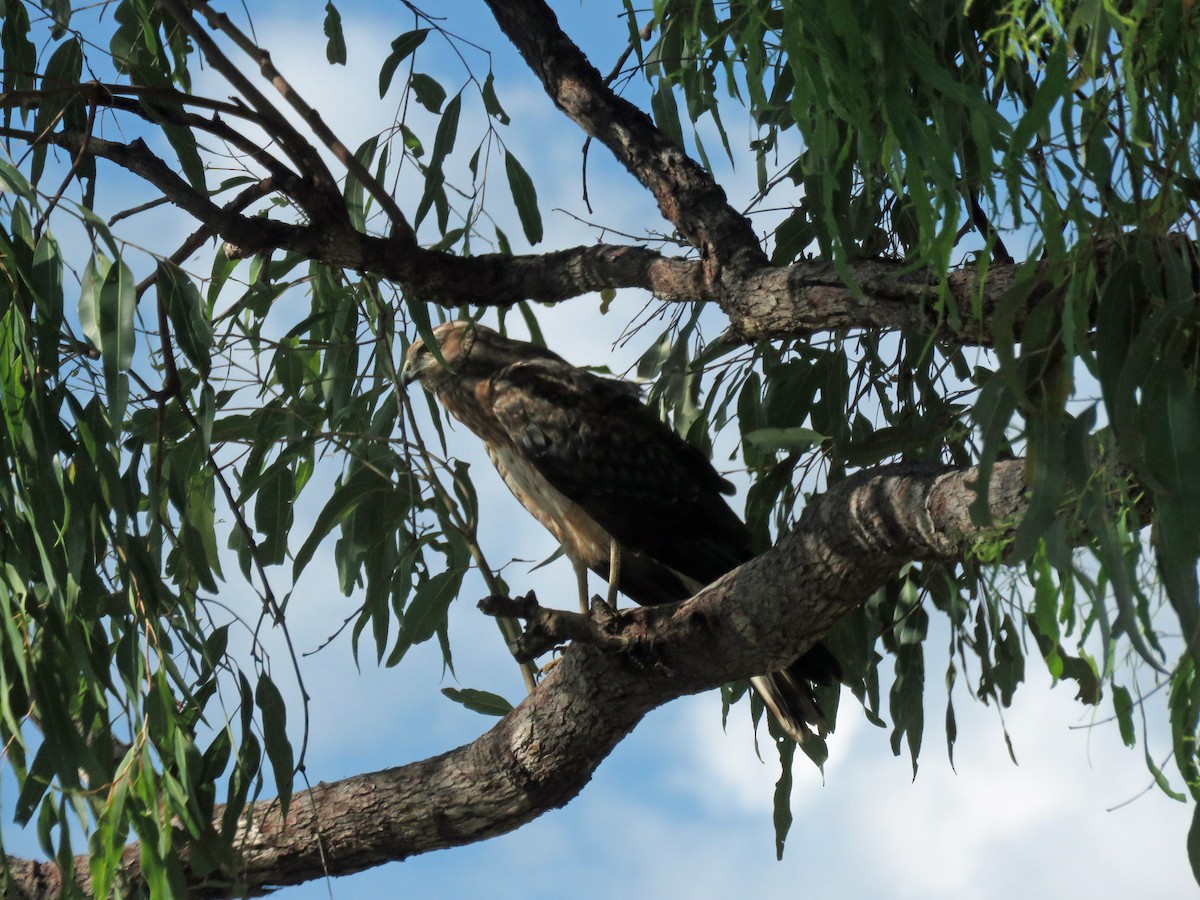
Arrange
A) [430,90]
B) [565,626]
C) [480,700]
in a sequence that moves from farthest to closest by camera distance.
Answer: [430,90] → [480,700] → [565,626]

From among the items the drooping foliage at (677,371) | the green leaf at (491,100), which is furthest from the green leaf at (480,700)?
the green leaf at (491,100)

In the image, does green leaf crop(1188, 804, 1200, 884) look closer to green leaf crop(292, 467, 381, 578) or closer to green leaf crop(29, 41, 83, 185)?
green leaf crop(292, 467, 381, 578)

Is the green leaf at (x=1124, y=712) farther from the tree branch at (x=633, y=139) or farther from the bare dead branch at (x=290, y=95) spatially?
the bare dead branch at (x=290, y=95)

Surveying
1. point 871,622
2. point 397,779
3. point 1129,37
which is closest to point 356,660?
point 397,779

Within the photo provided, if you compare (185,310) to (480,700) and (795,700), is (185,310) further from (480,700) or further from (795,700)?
(795,700)

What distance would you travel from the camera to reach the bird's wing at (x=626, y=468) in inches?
112

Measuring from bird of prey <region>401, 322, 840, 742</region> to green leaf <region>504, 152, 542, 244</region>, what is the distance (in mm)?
301

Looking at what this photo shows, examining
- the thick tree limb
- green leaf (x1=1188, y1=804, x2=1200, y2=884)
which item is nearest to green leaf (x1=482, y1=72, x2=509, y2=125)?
the thick tree limb

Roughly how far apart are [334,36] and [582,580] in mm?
1329

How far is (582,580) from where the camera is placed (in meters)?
3.11

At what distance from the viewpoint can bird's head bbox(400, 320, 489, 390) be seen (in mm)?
3311

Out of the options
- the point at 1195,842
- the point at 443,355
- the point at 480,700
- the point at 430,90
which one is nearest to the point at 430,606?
the point at 480,700

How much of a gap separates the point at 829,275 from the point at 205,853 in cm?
130

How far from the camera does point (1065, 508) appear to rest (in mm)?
1471
